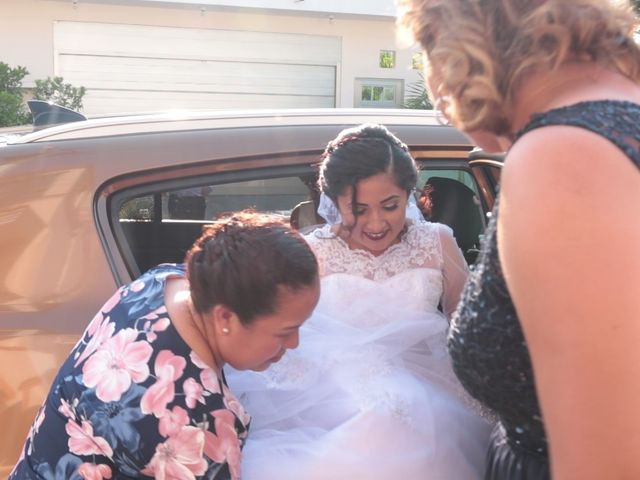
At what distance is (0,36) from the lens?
39.6ft

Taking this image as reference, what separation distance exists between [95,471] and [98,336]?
0.29 m

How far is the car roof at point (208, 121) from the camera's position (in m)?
2.11

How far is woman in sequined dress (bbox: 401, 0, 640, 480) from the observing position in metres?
0.83

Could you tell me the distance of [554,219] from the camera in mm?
850

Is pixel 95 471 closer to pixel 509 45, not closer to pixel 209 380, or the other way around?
pixel 209 380

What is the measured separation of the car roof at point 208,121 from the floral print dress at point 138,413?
2.57 feet

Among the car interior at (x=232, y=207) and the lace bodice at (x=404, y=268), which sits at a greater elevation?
the car interior at (x=232, y=207)

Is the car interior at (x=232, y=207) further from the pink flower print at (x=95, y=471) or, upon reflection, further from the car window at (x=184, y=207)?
the pink flower print at (x=95, y=471)

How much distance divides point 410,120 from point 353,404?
1119mm

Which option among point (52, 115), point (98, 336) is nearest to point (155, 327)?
point (98, 336)

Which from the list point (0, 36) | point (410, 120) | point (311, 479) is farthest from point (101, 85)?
point (311, 479)

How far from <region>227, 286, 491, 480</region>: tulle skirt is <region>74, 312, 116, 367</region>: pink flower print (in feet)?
1.49

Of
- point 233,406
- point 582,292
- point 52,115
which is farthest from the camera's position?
point 52,115

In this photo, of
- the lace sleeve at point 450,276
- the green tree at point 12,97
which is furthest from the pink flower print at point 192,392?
the green tree at point 12,97
